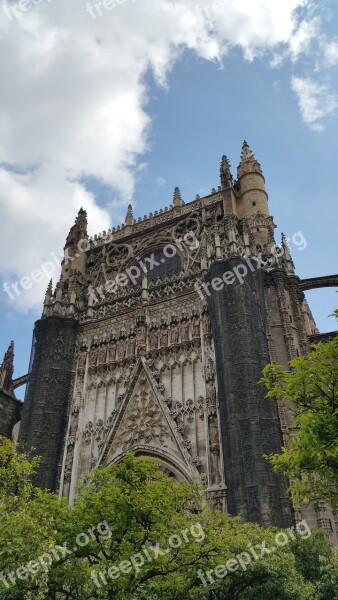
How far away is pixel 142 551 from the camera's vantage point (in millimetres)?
11461

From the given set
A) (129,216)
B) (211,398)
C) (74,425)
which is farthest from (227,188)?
(74,425)

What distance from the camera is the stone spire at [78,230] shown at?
33438 millimetres

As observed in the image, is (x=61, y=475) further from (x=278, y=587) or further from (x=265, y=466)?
(x=278, y=587)

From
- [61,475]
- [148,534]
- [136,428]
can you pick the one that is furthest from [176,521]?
[61,475]

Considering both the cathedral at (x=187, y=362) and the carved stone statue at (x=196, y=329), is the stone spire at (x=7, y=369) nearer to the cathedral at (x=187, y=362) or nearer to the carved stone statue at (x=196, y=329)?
the cathedral at (x=187, y=362)

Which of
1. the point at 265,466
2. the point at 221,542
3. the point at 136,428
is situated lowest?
the point at 221,542

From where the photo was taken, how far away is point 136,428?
826 inches

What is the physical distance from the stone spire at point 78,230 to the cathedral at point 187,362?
5131 mm

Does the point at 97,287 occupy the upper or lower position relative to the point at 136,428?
upper

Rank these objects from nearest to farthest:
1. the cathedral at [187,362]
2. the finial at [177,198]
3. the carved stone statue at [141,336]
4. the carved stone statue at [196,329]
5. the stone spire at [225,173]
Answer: the cathedral at [187,362] < the carved stone statue at [196,329] < the carved stone statue at [141,336] < the stone spire at [225,173] < the finial at [177,198]

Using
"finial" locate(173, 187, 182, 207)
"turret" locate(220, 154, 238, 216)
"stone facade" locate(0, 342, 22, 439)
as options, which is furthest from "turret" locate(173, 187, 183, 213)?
"stone facade" locate(0, 342, 22, 439)

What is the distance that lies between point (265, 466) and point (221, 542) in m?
5.15

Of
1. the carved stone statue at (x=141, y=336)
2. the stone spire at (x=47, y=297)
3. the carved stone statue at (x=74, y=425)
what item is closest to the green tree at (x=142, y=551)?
the carved stone statue at (x=74, y=425)

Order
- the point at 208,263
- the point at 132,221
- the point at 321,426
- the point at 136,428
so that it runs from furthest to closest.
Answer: the point at 132,221
the point at 208,263
the point at 136,428
the point at 321,426
